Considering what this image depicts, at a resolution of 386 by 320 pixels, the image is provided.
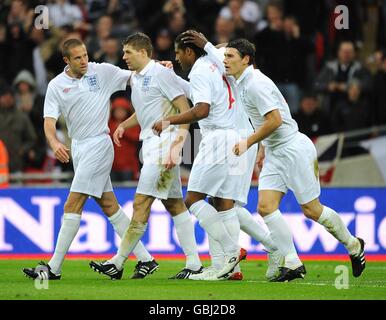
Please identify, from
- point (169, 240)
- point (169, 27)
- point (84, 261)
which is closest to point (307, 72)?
point (169, 27)

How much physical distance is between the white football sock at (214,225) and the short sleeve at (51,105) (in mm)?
1647

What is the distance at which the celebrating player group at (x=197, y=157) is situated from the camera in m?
10.9

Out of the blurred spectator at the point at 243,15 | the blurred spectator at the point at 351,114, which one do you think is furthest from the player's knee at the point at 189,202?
the blurred spectator at the point at 243,15

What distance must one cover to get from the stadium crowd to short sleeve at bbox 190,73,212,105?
241 inches

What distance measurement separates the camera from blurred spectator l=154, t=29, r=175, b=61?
59.9 ft

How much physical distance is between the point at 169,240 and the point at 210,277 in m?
4.26

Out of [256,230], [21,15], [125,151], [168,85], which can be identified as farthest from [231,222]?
[21,15]

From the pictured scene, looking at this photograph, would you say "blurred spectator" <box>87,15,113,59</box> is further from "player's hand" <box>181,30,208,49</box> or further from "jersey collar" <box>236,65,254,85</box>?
"jersey collar" <box>236,65,254,85</box>

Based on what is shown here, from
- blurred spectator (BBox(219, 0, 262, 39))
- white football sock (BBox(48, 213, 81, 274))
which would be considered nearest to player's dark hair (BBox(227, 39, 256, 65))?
white football sock (BBox(48, 213, 81, 274))

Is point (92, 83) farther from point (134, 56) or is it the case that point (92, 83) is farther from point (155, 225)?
point (155, 225)

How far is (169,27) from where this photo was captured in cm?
1880

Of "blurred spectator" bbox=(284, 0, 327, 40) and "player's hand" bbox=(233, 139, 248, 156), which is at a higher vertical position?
"blurred spectator" bbox=(284, 0, 327, 40)

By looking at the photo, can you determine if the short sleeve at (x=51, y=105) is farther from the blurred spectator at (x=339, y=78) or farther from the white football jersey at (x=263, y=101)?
the blurred spectator at (x=339, y=78)

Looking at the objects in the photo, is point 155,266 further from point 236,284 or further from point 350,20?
point 350,20
